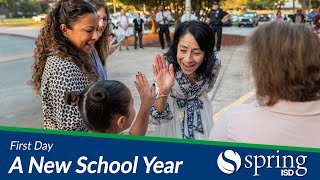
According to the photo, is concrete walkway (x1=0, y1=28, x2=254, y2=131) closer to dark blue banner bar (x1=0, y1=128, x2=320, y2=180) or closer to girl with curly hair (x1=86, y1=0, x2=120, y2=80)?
girl with curly hair (x1=86, y1=0, x2=120, y2=80)

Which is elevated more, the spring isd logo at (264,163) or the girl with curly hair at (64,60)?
the girl with curly hair at (64,60)

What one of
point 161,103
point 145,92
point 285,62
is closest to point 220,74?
point 161,103

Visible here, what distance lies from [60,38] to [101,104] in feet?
1.70

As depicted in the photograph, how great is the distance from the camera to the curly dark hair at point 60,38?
2.21m

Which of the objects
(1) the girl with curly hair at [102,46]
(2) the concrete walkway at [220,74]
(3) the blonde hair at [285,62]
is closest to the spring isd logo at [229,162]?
(3) the blonde hair at [285,62]

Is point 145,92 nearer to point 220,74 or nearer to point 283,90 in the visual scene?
point 283,90

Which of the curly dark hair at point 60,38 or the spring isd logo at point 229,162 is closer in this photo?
the spring isd logo at point 229,162

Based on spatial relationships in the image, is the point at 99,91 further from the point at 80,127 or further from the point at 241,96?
the point at 241,96

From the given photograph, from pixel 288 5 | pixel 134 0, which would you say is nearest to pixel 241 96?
pixel 134 0

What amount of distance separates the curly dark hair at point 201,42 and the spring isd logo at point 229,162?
3.45 ft

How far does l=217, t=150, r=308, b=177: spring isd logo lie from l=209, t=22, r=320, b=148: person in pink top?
86 millimetres

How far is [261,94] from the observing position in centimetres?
164

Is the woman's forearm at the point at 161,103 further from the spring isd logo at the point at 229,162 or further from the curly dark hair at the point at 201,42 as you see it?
the spring isd logo at the point at 229,162

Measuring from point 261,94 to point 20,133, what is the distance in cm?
105
